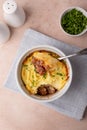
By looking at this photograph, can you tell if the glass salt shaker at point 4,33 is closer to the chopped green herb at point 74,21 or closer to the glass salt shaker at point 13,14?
the glass salt shaker at point 13,14

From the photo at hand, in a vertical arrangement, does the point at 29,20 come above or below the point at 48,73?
above

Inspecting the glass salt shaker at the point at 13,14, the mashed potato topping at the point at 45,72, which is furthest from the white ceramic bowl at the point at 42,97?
the glass salt shaker at the point at 13,14

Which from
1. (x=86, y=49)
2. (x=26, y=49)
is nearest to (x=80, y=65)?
(x=86, y=49)

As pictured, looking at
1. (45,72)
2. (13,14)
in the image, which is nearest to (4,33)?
(13,14)

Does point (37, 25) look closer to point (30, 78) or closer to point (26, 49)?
point (26, 49)

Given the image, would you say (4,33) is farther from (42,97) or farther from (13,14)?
(42,97)

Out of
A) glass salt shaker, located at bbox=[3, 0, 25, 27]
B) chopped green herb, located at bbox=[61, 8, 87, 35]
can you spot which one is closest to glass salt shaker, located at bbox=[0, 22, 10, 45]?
glass salt shaker, located at bbox=[3, 0, 25, 27]
